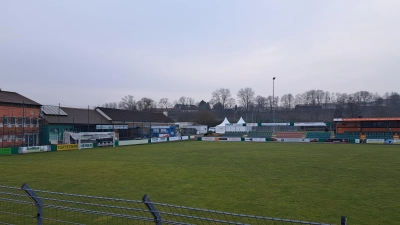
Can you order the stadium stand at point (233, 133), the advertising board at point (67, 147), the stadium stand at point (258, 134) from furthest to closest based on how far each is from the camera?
1. the stadium stand at point (233, 133)
2. the stadium stand at point (258, 134)
3. the advertising board at point (67, 147)

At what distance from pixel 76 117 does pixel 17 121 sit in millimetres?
11814

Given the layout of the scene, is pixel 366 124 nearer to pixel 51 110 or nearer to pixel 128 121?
pixel 128 121

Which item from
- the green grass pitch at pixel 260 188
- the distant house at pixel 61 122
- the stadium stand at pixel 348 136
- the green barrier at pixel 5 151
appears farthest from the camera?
the stadium stand at pixel 348 136

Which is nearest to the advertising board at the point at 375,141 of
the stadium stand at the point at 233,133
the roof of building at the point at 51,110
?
the stadium stand at the point at 233,133

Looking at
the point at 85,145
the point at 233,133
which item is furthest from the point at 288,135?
the point at 85,145

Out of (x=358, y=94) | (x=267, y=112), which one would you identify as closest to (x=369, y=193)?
(x=267, y=112)

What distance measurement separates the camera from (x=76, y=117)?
49750 mm

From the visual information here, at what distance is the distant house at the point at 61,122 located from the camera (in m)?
42.2

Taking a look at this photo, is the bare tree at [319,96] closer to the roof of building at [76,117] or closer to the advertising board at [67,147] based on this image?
the roof of building at [76,117]

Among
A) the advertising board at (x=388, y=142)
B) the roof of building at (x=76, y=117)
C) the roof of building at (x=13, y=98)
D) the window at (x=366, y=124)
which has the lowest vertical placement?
the advertising board at (x=388, y=142)

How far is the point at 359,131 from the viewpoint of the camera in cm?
5662

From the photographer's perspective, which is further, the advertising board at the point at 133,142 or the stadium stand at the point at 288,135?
the stadium stand at the point at 288,135

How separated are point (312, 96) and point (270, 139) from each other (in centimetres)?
6500

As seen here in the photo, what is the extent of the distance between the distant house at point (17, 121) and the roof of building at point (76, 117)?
8.20 ft
